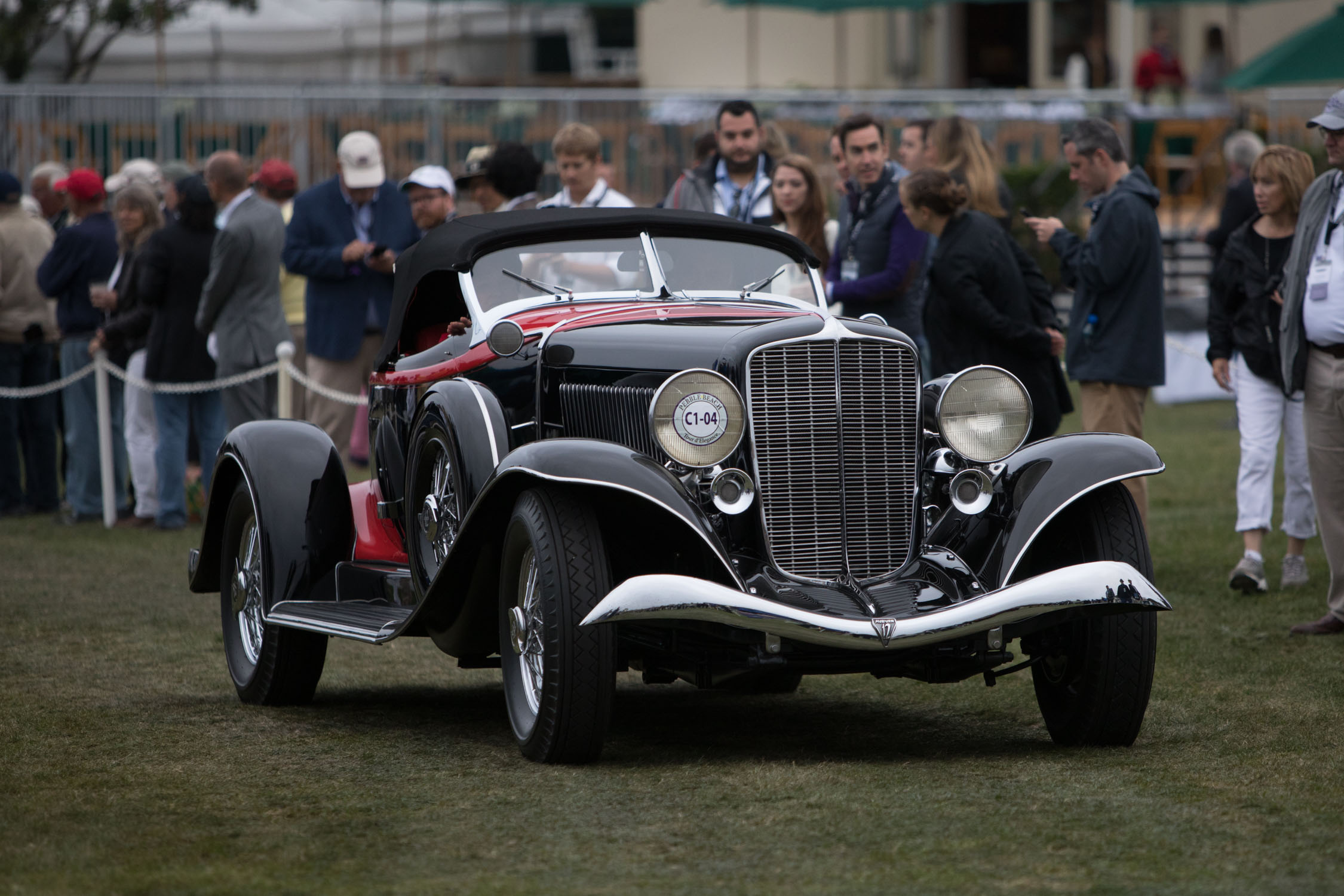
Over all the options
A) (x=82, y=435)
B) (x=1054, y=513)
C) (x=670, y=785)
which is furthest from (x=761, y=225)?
(x=82, y=435)

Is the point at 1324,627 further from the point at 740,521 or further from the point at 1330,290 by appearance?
the point at 740,521

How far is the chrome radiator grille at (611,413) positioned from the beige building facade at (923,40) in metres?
21.9

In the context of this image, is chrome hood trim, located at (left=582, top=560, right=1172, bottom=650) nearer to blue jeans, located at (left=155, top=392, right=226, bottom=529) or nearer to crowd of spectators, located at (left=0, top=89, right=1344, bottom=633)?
crowd of spectators, located at (left=0, top=89, right=1344, bottom=633)

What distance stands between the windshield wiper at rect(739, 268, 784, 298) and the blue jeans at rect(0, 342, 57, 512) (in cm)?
749

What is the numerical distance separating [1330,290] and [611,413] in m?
3.32

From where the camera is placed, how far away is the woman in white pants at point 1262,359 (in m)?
8.06

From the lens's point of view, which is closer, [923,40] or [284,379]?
[284,379]

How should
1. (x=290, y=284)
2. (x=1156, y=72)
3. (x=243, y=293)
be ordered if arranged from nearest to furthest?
(x=243, y=293), (x=290, y=284), (x=1156, y=72)

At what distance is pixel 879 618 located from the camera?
15.4 feet

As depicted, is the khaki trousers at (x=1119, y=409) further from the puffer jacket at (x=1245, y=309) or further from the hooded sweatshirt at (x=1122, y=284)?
the puffer jacket at (x=1245, y=309)

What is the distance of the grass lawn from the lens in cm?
381

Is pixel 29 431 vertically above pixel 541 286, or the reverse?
pixel 541 286

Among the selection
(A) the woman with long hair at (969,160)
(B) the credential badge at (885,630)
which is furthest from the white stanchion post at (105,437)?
(B) the credential badge at (885,630)

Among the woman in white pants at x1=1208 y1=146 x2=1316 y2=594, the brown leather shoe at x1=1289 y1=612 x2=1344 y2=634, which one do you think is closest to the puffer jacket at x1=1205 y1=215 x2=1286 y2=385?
the woman in white pants at x1=1208 y1=146 x2=1316 y2=594
